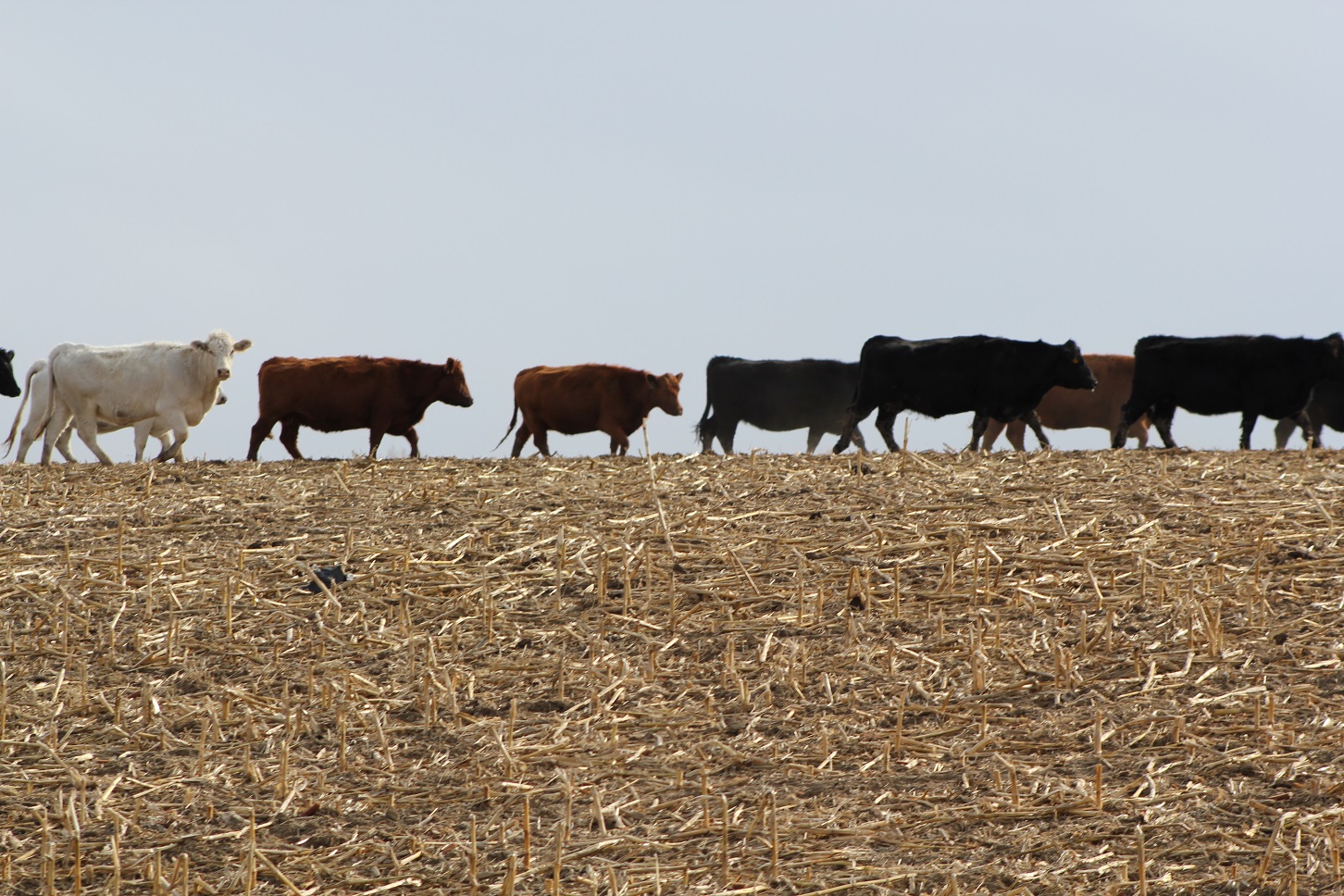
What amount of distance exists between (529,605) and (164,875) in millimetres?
3285

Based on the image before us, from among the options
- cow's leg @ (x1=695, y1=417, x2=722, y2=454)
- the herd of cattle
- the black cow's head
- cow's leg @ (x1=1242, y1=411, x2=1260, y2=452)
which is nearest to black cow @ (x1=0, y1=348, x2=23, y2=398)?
the herd of cattle

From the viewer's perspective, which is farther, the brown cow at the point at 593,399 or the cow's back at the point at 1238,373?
the brown cow at the point at 593,399

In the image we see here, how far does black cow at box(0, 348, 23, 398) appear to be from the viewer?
23.2m

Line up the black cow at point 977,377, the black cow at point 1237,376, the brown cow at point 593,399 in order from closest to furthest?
1. the black cow at point 1237,376
2. the black cow at point 977,377
3. the brown cow at point 593,399

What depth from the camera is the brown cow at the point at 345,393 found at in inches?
738

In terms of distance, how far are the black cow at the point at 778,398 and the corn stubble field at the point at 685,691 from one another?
13.3m

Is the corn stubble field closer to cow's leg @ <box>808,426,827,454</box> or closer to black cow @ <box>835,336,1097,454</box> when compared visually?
black cow @ <box>835,336,1097,454</box>

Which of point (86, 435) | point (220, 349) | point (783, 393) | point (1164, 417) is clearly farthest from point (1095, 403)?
point (86, 435)

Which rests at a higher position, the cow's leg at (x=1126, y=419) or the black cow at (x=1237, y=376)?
the black cow at (x=1237, y=376)

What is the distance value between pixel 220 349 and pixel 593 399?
19.9 feet

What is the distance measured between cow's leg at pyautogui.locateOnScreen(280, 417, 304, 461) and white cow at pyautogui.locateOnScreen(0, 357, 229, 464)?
4.73ft

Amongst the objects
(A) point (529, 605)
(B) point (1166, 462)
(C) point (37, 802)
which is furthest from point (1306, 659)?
(C) point (37, 802)

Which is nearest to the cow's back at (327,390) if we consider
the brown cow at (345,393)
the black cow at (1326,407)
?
the brown cow at (345,393)

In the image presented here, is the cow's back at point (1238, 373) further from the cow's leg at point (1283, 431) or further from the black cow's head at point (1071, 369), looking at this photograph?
the cow's leg at point (1283, 431)
